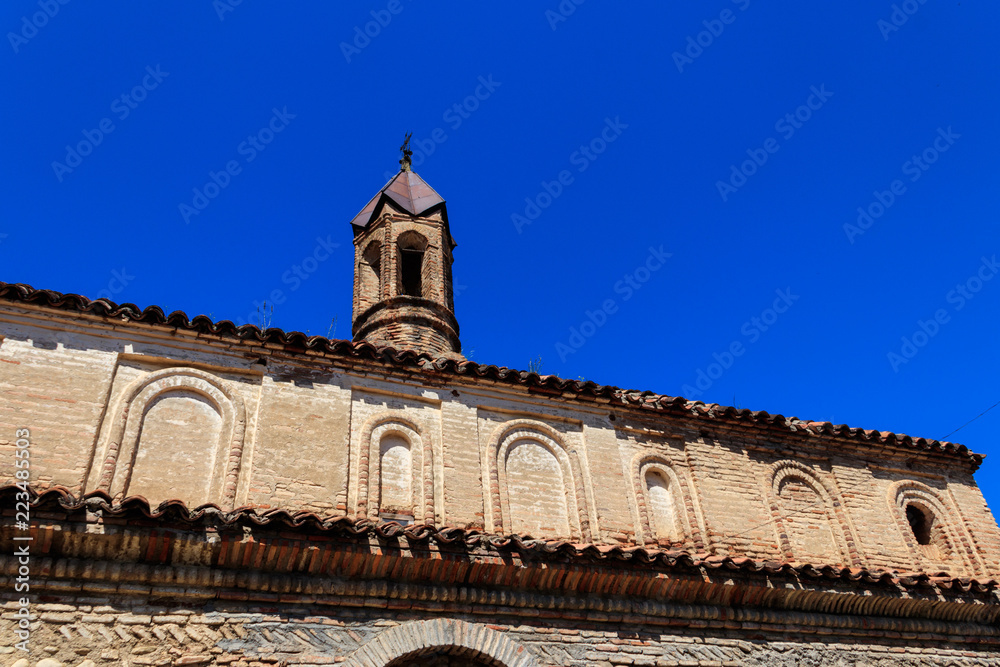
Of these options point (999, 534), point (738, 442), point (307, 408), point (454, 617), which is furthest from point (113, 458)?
point (999, 534)

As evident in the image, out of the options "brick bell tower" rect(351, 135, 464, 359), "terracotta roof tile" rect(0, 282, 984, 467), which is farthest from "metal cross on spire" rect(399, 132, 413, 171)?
"terracotta roof tile" rect(0, 282, 984, 467)

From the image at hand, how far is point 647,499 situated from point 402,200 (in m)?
7.98

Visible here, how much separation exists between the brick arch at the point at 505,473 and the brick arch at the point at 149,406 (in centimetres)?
274

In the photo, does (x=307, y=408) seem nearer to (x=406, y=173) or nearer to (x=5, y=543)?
(x=5, y=543)

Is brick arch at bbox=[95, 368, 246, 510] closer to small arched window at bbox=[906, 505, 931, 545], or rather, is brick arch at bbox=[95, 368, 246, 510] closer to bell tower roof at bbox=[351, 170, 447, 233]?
bell tower roof at bbox=[351, 170, 447, 233]

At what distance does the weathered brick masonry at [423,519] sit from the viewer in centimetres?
645

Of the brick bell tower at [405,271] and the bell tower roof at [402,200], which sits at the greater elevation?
the bell tower roof at [402,200]

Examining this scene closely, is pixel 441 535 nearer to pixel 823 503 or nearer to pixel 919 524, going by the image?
pixel 823 503

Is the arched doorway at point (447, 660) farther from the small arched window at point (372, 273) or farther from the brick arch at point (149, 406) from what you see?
the small arched window at point (372, 273)

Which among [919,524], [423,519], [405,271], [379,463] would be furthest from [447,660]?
[405,271]

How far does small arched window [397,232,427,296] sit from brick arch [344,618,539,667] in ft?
25.3

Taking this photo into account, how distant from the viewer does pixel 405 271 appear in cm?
1425

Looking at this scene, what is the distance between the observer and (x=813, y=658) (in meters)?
8.67

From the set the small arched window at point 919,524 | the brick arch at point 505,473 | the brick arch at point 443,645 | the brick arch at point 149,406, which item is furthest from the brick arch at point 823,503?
the brick arch at point 149,406
